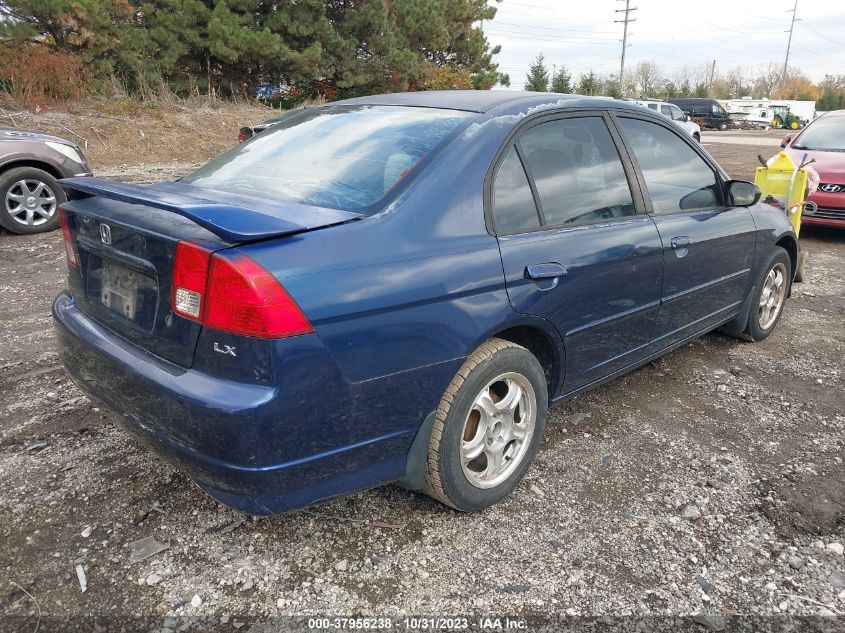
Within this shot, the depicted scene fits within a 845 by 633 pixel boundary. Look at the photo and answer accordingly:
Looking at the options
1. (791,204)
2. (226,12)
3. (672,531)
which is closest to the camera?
(672,531)

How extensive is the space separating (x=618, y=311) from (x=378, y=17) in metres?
21.4

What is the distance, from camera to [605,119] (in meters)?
3.19

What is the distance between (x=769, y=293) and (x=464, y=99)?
9.67 feet

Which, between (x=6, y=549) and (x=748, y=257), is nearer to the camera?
(x=6, y=549)

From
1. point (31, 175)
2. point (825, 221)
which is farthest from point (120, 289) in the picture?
point (825, 221)

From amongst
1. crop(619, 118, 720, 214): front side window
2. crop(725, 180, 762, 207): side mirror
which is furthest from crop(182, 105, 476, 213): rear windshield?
crop(725, 180, 762, 207): side mirror

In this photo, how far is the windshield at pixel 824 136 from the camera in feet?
27.7

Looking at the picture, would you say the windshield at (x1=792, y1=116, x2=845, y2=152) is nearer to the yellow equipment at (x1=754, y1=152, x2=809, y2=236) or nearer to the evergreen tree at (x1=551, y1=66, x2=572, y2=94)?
the yellow equipment at (x1=754, y1=152, x2=809, y2=236)

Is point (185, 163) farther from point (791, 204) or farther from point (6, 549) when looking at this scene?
point (6, 549)

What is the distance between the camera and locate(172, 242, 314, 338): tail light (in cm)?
188

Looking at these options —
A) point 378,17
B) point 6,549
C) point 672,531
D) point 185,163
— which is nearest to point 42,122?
point 185,163

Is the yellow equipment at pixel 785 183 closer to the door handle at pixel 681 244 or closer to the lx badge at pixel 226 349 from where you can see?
the door handle at pixel 681 244

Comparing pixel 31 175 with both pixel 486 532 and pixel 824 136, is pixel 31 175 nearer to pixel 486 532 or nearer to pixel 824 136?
pixel 486 532

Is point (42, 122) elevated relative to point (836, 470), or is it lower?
elevated
